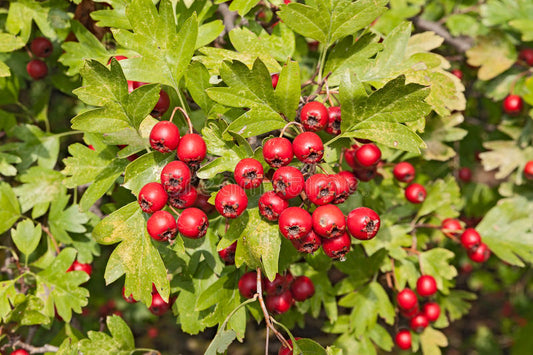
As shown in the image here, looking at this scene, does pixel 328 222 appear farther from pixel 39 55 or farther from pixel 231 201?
pixel 39 55

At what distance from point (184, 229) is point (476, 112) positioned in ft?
9.69

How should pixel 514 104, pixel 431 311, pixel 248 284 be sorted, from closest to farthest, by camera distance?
pixel 248 284
pixel 431 311
pixel 514 104

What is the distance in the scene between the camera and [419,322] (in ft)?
7.85

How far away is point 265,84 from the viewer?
1.47m

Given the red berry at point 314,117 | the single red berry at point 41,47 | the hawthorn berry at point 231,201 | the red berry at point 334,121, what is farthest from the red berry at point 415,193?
the single red berry at point 41,47

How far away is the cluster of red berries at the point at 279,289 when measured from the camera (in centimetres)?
169

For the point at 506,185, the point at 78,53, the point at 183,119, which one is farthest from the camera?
the point at 506,185

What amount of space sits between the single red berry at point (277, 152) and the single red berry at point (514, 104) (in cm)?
203

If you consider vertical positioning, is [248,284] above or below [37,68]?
below

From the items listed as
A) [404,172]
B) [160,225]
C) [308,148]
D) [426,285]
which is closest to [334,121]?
[308,148]

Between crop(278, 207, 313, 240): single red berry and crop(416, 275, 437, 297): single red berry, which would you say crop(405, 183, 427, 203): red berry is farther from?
crop(278, 207, 313, 240): single red berry

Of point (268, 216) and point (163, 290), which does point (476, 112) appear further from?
point (163, 290)

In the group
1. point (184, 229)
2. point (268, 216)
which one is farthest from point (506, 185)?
point (184, 229)

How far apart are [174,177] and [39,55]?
140cm
